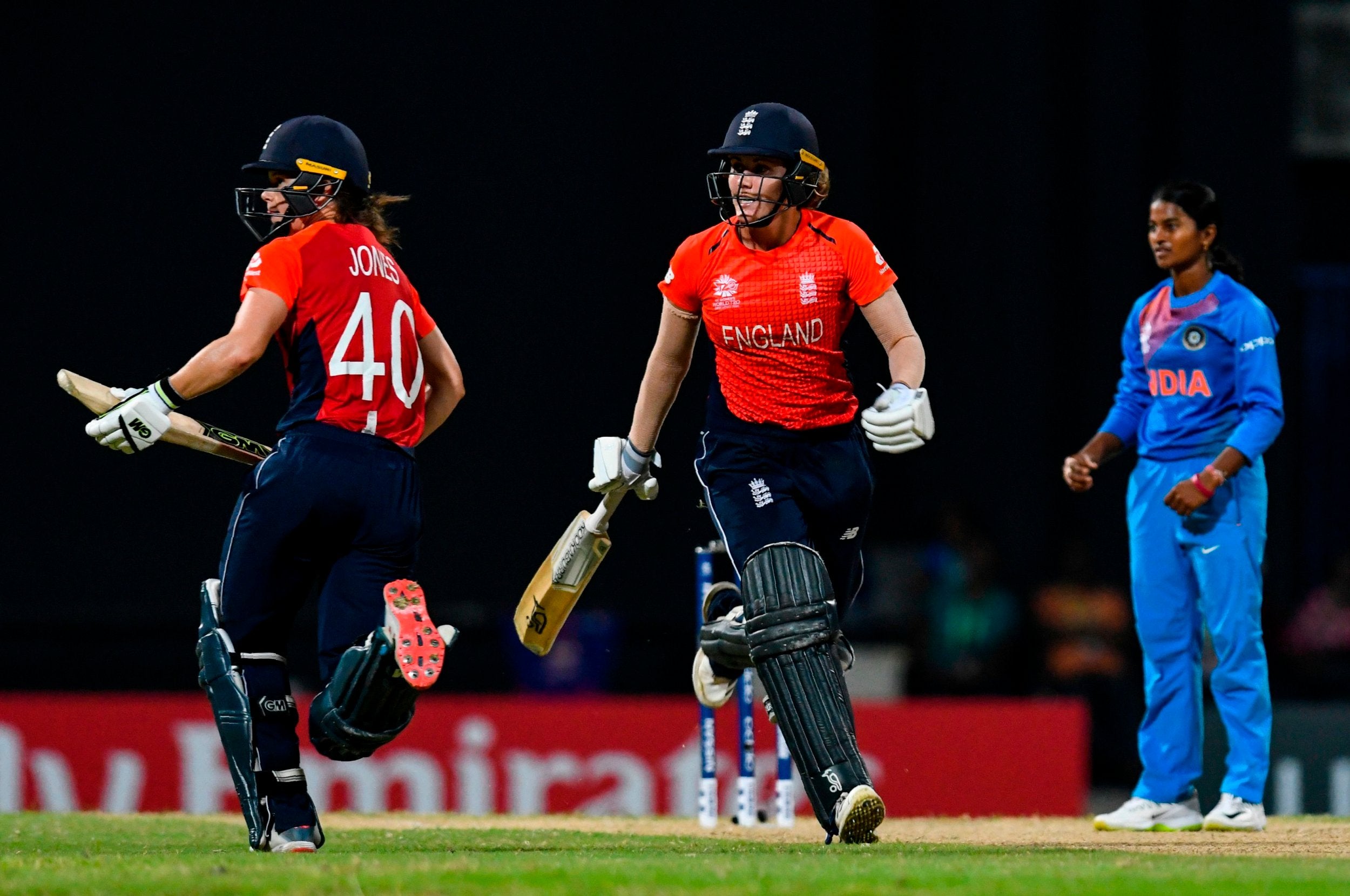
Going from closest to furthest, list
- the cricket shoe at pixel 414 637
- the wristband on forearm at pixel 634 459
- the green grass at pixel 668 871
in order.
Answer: the green grass at pixel 668 871 < the cricket shoe at pixel 414 637 < the wristband on forearm at pixel 634 459

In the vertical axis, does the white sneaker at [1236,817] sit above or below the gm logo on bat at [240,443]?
below

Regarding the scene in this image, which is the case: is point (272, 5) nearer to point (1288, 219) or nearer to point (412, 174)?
point (412, 174)

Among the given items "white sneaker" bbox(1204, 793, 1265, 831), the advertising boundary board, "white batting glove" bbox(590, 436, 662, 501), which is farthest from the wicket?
the advertising boundary board

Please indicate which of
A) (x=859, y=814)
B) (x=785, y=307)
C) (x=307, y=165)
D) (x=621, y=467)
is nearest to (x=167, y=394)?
(x=307, y=165)

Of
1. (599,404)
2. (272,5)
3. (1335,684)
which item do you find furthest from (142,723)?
(1335,684)

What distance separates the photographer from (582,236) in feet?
38.2

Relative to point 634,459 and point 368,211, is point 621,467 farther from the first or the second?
point 368,211

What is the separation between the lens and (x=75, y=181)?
11.2m

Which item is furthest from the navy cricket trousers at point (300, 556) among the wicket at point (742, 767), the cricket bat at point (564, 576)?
the wicket at point (742, 767)

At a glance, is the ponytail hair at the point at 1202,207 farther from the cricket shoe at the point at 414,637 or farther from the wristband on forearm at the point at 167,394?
the wristband on forearm at the point at 167,394

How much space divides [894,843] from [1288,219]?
8104 millimetres

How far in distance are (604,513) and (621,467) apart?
213 mm

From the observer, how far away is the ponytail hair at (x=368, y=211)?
5.43 m

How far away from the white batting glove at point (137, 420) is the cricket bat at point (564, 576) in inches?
58.5
